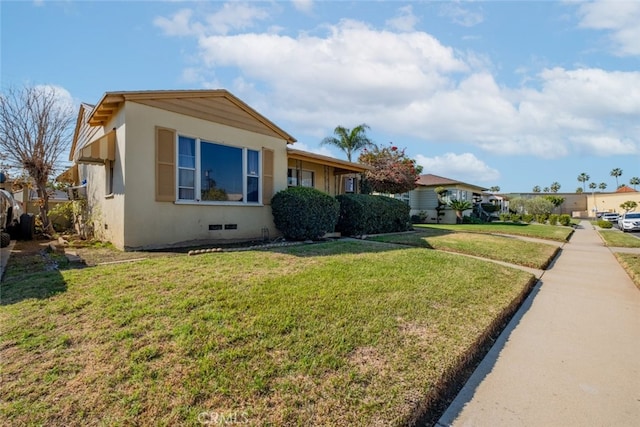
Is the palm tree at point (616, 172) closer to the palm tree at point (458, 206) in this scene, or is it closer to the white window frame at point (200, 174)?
the palm tree at point (458, 206)

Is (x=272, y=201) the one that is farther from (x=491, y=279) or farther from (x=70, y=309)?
(x=70, y=309)

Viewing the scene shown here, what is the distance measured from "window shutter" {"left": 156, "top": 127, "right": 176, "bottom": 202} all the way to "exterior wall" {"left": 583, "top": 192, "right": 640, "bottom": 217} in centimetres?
6917

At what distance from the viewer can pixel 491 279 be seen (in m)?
6.68

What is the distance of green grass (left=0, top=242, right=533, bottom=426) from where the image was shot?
8.07 ft

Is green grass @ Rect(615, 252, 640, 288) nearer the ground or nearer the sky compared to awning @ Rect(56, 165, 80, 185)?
nearer the ground

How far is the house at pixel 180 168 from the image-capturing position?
816 cm

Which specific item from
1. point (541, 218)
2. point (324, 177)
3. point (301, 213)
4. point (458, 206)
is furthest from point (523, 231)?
point (541, 218)

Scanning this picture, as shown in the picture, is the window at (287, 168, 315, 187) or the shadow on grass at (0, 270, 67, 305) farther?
the window at (287, 168, 315, 187)

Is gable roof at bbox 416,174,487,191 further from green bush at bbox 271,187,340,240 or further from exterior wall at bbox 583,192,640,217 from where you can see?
exterior wall at bbox 583,192,640,217

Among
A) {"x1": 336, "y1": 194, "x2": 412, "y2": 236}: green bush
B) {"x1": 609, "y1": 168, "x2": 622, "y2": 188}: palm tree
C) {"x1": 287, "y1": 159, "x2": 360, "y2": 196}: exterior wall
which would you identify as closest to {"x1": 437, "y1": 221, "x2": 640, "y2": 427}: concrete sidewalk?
{"x1": 336, "y1": 194, "x2": 412, "y2": 236}: green bush

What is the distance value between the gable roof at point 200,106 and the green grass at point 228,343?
14.8 feet

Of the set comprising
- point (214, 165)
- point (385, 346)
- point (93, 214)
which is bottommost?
point (385, 346)

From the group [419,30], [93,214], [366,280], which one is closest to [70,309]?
[366,280]

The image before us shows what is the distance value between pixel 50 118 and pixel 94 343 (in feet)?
39.3
